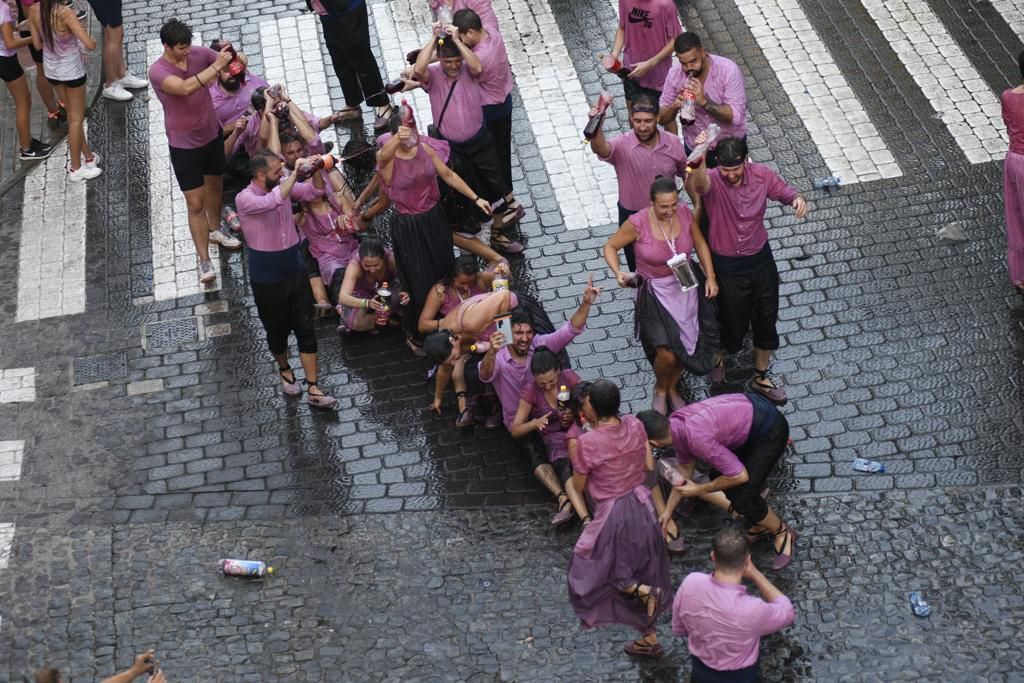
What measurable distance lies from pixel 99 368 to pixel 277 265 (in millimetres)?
2168

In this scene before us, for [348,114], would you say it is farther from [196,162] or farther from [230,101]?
[196,162]

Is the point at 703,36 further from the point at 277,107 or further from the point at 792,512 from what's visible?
the point at 792,512

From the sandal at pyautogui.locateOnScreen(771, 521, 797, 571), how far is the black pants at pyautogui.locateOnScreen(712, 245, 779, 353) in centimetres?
166

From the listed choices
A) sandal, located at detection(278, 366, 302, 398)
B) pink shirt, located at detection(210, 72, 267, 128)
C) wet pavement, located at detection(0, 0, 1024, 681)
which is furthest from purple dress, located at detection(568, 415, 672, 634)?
pink shirt, located at detection(210, 72, 267, 128)

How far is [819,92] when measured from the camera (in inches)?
558

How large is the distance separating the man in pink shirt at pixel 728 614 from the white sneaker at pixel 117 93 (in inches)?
372

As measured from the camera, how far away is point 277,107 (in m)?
12.5

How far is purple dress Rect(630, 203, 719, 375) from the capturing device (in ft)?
34.2

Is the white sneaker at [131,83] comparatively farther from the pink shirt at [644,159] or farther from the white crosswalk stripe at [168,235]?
the pink shirt at [644,159]

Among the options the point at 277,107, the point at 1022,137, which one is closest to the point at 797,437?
the point at 1022,137

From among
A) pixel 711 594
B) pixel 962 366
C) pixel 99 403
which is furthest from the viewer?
pixel 99 403

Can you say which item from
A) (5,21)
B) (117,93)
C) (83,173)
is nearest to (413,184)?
(83,173)

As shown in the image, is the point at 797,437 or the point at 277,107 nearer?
the point at 797,437

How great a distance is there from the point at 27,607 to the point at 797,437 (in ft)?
17.8
